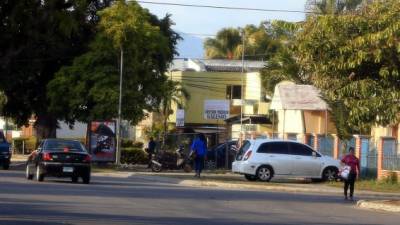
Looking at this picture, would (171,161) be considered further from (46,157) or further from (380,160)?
(46,157)

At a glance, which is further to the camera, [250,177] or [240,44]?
[240,44]

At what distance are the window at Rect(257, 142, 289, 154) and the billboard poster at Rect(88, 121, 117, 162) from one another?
41.6ft

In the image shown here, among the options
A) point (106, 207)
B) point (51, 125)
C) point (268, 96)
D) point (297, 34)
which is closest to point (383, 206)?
point (297, 34)

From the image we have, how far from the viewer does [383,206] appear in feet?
87.8

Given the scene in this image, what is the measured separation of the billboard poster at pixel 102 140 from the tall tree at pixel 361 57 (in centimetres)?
2321

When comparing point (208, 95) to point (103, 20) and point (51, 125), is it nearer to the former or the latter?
point (51, 125)

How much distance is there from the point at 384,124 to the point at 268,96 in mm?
46854

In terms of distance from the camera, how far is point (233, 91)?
7850 cm

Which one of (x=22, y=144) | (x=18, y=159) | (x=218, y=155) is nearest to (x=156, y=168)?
(x=218, y=155)

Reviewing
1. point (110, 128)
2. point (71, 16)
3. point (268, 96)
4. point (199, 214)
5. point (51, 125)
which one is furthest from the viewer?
point (268, 96)

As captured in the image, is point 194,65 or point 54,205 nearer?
point 54,205

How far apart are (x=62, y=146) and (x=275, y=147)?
379 inches

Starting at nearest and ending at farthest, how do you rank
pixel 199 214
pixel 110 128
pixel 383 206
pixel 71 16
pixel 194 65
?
pixel 71 16
pixel 199 214
pixel 383 206
pixel 110 128
pixel 194 65

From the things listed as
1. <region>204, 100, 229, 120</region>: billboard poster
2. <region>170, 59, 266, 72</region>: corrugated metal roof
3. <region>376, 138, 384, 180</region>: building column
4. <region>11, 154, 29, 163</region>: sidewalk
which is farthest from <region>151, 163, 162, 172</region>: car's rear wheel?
<region>170, 59, 266, 72</region>: corrugated metal roof
